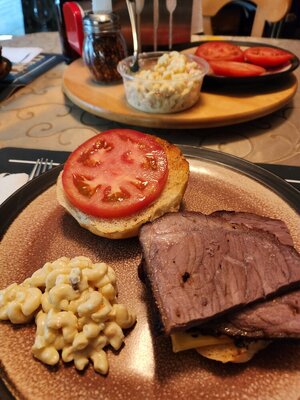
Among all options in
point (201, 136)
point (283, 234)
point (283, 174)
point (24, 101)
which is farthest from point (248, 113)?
point (24, 101)

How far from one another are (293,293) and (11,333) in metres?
0.95

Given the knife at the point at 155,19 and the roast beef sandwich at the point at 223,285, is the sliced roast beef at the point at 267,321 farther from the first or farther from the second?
the knife at the point at 155,19

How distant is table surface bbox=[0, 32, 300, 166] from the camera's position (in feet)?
7.88

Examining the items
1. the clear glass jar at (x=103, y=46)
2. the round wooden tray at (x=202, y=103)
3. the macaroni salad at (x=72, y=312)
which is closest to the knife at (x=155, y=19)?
the clear glass jar at (x=103, y=46)

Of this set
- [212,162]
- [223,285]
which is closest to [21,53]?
[212,162]

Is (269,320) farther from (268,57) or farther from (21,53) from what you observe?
(21,53)

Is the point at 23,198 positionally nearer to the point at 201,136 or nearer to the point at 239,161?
the point at 239,161

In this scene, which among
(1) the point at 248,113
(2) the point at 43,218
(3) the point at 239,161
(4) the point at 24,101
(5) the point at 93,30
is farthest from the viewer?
(4) the point at 24,101

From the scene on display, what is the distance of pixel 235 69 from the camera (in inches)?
107

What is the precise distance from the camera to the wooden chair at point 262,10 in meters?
4.23

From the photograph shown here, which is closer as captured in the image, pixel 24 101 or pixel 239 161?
pixel 239 161

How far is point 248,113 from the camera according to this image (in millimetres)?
2477

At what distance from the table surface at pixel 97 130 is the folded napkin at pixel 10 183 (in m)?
0.52

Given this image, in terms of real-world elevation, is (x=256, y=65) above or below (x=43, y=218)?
above
